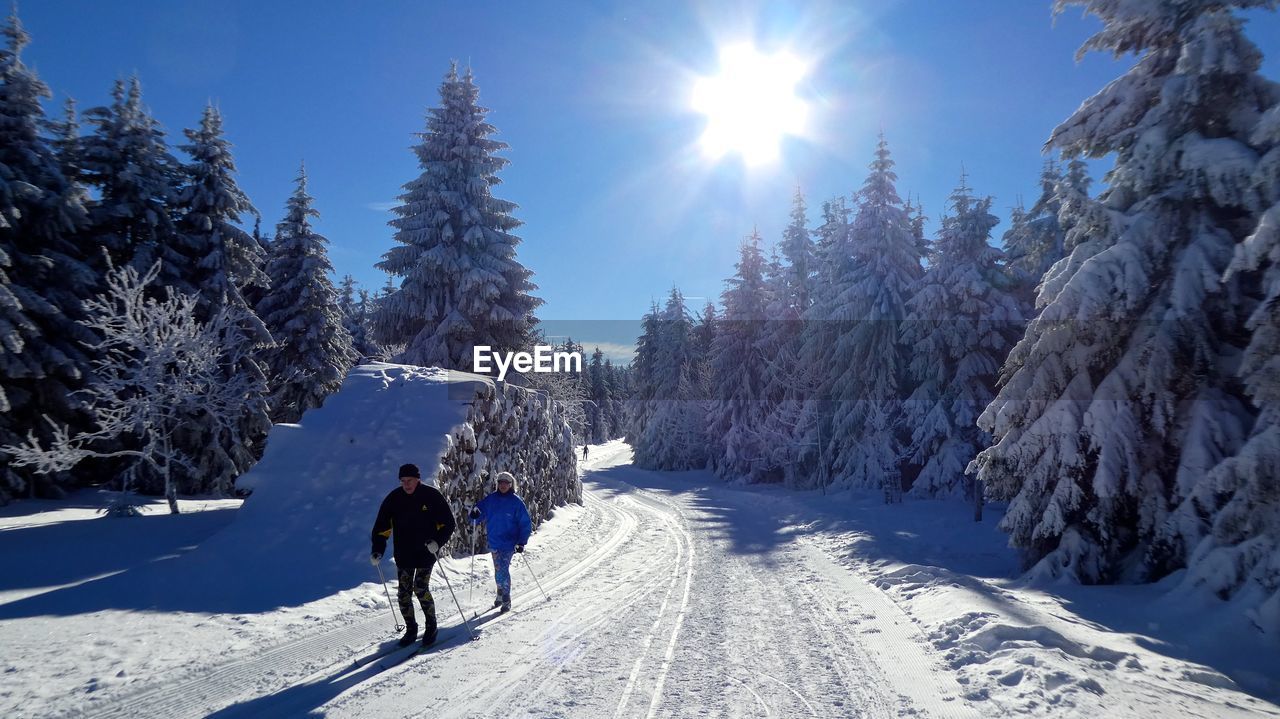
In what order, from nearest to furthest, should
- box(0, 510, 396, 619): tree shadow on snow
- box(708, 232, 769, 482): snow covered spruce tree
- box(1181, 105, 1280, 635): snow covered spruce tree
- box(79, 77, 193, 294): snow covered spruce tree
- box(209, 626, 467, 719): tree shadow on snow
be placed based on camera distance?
1. box(209, 626, 467, 719): tree shadow on snow
2. box(1181, 105, 1280, 635): snow covered spruce tree
3. box(0, 510, 396, 619): tree shadow on snow
4. box(79, 77, 193, 294): snow covered spruce tree
5. box(708, 232, 769, 482): snow covered spruce tree

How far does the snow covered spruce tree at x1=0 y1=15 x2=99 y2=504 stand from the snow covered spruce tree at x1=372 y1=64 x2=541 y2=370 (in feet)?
27.1

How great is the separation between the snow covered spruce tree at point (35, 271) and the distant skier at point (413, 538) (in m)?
15.0

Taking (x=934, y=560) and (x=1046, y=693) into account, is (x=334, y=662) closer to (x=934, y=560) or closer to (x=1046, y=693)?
(x=1046, y=693)

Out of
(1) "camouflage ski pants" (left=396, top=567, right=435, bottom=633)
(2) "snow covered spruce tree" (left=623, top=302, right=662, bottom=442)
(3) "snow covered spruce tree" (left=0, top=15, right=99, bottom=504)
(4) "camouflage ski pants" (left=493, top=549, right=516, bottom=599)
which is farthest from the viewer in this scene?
(2) "snow covered spruce tree" (left=623, top=302, right=662, bottom=442)

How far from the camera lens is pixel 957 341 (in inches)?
818

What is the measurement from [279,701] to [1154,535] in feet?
38.8

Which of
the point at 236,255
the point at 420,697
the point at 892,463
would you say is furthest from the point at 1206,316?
the point at 236,255

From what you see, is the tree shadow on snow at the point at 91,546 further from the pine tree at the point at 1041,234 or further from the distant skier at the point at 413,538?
the pine tree at the point at 1041,234

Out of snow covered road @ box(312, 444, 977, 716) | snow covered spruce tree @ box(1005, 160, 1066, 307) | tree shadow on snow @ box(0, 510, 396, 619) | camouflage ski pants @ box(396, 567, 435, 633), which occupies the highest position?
snow covered spruce tree @ box(1005, 160, 1066, 307)

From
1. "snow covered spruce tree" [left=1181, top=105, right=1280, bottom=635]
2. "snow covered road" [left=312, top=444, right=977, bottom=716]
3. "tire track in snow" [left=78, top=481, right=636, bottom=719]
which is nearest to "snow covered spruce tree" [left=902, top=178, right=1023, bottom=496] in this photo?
"snow covered road" [left=312, top=444, right=977, bottom=716]

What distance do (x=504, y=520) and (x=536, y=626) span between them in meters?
1.59

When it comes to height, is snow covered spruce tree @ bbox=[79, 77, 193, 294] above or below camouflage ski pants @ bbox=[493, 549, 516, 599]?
above

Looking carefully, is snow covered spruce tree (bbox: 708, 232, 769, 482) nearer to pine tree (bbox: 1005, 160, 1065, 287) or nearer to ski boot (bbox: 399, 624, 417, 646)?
pine tree (bbox: 1005, 160, 1065, 287)

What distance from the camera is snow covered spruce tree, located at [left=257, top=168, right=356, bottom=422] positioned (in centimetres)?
2350
